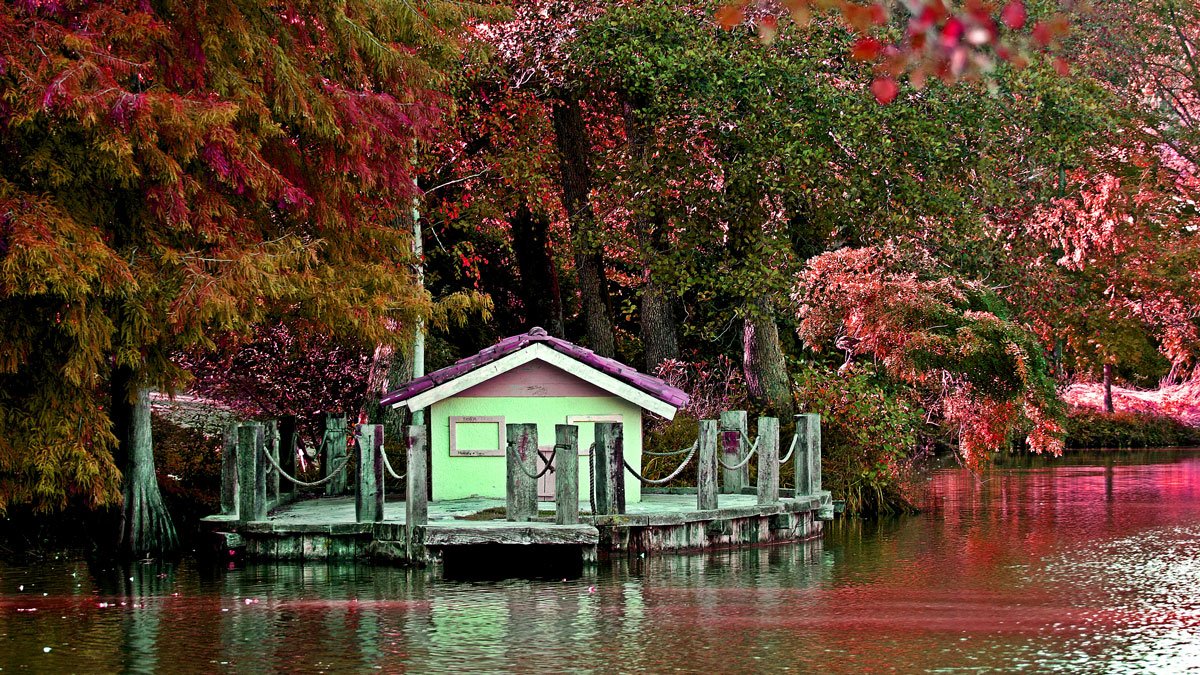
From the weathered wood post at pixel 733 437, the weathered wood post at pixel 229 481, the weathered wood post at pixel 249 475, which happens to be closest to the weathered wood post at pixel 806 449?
the weathered wood post at pixel 733 437

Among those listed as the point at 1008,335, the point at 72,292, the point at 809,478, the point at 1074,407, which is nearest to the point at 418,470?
the point at 72,292

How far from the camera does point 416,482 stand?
672 inches

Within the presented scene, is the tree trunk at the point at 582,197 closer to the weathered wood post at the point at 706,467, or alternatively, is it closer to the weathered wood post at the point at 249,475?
the weathered wood post at the point at 706,467

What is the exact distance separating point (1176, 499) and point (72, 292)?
19766mm

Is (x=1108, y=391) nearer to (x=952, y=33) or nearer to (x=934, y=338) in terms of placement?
(x=934, y=338)

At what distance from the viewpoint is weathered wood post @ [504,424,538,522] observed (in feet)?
56.8

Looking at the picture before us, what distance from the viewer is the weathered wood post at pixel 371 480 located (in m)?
18.2

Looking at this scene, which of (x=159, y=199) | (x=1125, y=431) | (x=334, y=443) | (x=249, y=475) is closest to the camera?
(x=159, y=199)

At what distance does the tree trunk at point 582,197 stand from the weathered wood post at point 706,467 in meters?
9.18

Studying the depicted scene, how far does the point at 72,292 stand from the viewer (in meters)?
15.2

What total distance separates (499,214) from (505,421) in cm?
780

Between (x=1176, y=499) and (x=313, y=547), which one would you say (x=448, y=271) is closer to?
(x=313, y=547)

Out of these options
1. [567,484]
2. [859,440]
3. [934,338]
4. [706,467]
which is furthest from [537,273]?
[567,484]

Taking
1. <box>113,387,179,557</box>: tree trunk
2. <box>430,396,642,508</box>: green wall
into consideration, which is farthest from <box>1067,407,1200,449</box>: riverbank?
<box>113,387,179,557</box>: tree trunk
